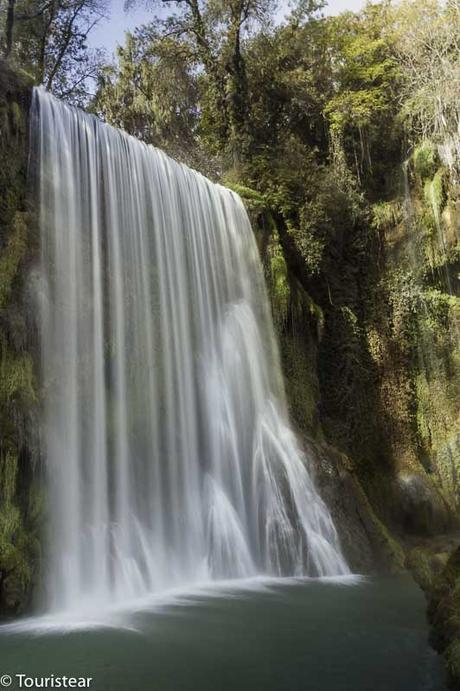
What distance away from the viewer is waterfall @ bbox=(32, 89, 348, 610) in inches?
354

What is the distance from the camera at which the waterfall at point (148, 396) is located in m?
9.00

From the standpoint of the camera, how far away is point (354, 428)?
49.4 feet

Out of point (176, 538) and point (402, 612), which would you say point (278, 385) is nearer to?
point (176, 538)

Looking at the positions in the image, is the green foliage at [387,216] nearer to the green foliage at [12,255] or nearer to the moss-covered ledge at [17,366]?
the moss-covered ledge at [17,366]

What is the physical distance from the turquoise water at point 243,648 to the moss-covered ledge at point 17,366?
1030 millimetres

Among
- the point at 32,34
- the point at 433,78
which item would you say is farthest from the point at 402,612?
the point at 32,34

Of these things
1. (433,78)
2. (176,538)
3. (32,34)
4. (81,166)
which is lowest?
(176,538)

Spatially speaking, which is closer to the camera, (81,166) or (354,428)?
(81,166)

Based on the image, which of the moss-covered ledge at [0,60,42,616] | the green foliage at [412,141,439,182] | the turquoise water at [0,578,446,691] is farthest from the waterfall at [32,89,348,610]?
the green foliage at [412,141,439,182]

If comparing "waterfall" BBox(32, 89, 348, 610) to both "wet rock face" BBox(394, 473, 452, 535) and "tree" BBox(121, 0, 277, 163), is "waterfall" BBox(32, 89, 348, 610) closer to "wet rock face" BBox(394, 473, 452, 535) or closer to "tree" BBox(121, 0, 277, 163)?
"wet rock face" BBox(394, 473, 452, 535)

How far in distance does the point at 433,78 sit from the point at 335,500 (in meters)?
13.3

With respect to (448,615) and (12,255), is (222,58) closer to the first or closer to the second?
(12,255)

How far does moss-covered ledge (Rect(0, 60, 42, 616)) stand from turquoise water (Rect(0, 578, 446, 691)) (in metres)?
1.03

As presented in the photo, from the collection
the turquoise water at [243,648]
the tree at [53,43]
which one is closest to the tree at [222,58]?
the tree at [53,43]
